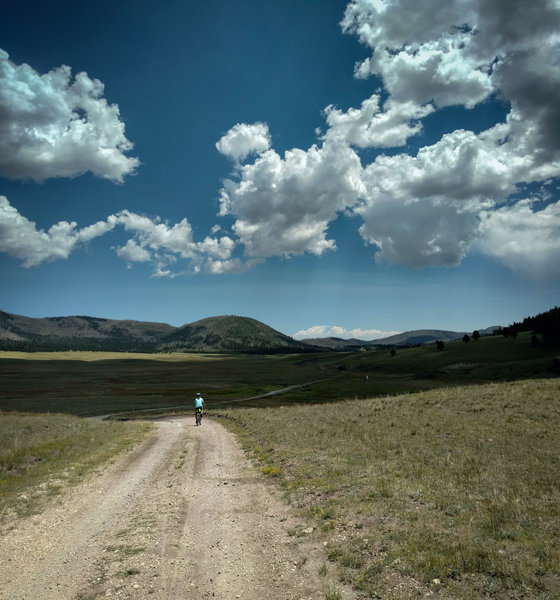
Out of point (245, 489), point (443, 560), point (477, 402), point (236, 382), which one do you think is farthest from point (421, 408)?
point (236, 382)

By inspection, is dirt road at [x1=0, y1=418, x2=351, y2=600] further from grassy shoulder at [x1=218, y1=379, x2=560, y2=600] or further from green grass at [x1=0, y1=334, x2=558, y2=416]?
green grass at [x1=0, y1=334, x2=558, y2=416]

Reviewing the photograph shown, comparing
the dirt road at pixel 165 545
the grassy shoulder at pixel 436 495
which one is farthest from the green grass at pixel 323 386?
the dirt road at pixel 165 545

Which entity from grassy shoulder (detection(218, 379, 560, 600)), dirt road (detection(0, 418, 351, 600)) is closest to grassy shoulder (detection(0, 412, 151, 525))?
dirt road (detection(0, 418, 351, 600))

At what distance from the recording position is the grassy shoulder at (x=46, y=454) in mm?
15555

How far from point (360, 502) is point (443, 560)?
4.50 m

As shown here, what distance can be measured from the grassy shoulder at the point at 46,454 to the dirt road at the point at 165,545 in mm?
1390

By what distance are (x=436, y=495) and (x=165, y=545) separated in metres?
9.28

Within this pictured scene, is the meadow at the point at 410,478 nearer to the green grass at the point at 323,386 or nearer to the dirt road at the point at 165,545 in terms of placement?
the dirt road at the point at 165,545

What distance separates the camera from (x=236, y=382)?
124m

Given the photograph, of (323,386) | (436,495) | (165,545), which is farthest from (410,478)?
(323,386)

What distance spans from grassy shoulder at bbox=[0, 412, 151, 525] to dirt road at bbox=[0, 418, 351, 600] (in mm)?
1390

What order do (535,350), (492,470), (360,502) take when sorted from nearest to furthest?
1. (360,502)
2. (492,470)
3. (535,350)

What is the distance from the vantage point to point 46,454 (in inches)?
921

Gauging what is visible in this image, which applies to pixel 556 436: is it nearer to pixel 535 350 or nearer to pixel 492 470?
pixel 492 470
